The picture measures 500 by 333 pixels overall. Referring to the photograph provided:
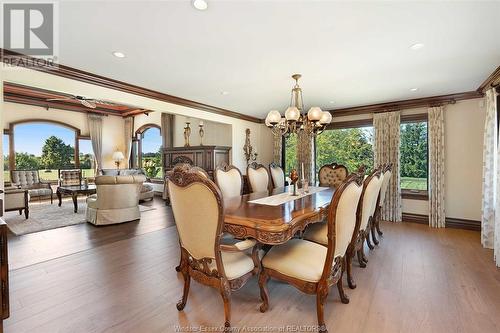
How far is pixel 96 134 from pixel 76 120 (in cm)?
70

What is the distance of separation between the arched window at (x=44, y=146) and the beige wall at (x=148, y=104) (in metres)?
1.03

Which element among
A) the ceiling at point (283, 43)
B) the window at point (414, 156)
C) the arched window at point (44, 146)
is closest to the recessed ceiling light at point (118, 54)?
the ceiling at point (283, 43)

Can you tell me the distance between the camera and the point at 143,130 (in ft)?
28.2

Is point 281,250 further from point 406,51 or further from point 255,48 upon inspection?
point 406,51

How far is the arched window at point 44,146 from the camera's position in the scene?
6.75 meters

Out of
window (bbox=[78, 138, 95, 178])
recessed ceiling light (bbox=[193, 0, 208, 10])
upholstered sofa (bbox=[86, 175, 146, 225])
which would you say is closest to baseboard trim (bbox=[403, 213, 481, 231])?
recessed ceiling light (bbox=[193, 0, 208, 10])

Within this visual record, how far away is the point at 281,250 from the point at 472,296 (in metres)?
1.76

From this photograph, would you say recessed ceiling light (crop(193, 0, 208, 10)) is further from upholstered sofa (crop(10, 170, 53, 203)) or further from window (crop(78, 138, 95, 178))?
window (crop(78, 138, 95, 178))

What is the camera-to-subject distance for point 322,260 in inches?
70.7

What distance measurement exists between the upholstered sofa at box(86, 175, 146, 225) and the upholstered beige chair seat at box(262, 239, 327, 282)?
3.56 meters

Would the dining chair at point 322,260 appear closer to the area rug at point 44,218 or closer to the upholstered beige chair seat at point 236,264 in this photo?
the upholstered beige chair seat at point 236,264

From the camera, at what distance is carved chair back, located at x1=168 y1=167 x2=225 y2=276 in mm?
1517

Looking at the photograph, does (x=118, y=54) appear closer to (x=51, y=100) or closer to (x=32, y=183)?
(x=51, y=100)

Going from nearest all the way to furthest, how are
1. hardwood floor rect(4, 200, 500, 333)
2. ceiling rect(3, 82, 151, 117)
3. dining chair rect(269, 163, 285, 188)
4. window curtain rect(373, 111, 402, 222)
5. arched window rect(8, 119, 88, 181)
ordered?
hardwood floor rect(4, 200, 500, 333), dining chair rect(269, 163, 285, 188), window curtain rect(373, 111, 402, 222), ceiling rect(3, 82, 151, 117), arched window rect(8, 119, 88, 181)
